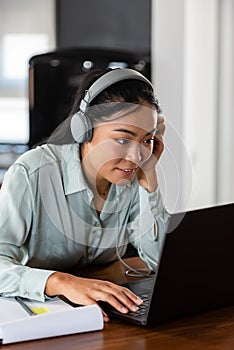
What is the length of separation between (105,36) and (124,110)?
9.11 ft

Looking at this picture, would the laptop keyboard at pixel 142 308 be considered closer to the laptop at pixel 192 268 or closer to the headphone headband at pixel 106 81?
the laptop at pixel 192 268

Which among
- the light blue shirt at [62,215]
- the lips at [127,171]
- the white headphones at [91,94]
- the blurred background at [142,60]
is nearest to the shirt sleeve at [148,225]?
the light blue shirt at [62,215]

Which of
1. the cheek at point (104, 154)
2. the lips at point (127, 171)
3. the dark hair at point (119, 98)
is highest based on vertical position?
the dark hair at point (119, 98)

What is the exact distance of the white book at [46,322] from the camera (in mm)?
1400

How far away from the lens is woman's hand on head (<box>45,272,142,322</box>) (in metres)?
1.53

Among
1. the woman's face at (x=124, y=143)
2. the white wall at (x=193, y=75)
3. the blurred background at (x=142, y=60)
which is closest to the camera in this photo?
the woman's face at (x=124, y=143)

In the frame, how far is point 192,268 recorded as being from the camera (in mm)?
1481

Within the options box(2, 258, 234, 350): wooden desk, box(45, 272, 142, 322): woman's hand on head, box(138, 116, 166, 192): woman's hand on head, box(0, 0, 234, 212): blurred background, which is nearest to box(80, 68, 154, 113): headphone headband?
box(138, 116, 166, 192): woman's hand on head

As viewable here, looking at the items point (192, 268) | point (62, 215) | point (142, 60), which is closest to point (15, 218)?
point (62, 215)

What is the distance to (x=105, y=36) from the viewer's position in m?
4.35

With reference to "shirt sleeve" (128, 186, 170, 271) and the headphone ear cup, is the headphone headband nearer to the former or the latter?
the headphone ear cup

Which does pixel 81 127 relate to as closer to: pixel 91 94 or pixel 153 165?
pixel 91 94

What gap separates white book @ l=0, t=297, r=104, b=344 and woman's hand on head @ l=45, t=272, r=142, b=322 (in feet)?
0.11

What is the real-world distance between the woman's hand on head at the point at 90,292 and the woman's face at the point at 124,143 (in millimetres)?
247
